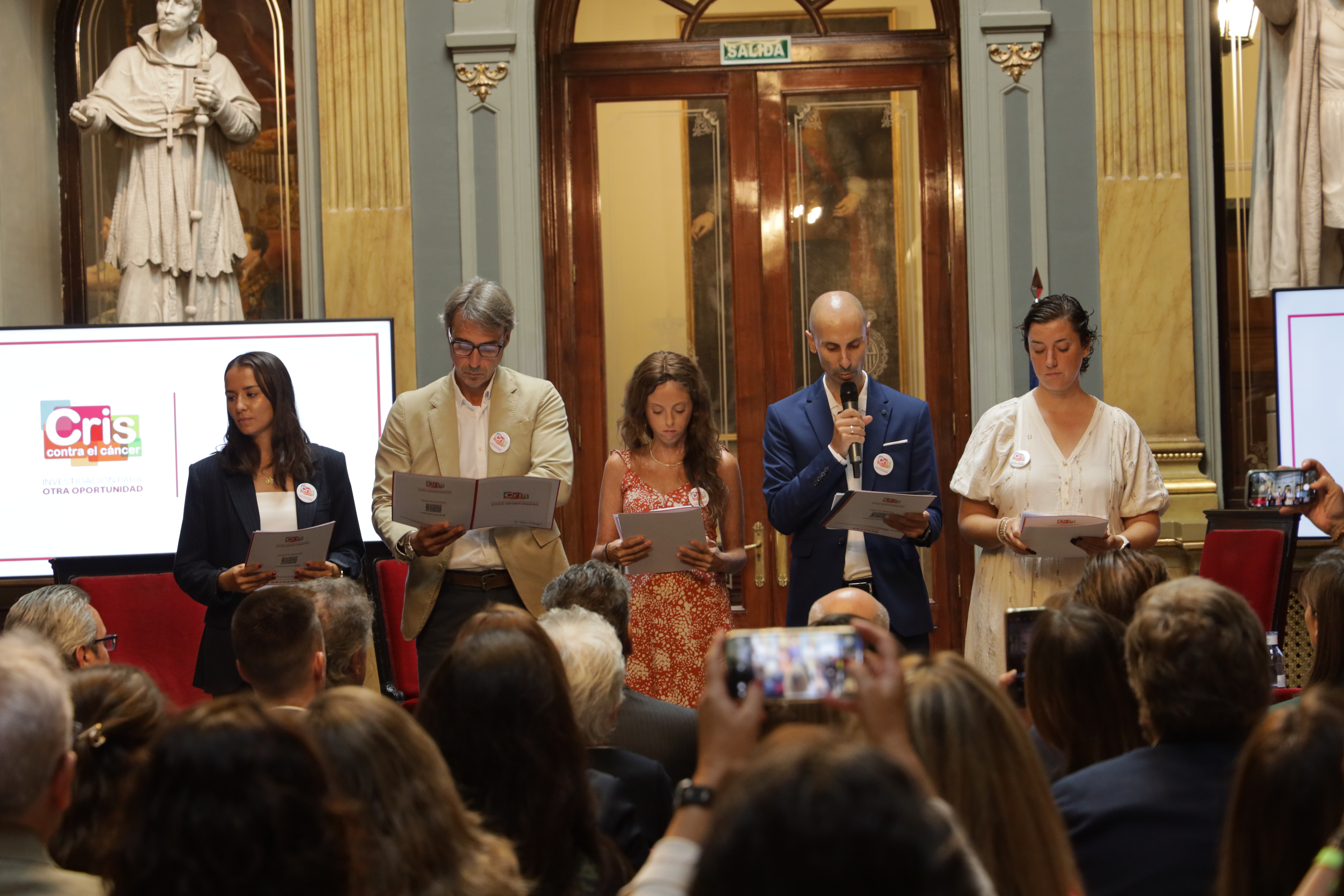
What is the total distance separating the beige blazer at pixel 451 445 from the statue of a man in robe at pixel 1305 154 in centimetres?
335

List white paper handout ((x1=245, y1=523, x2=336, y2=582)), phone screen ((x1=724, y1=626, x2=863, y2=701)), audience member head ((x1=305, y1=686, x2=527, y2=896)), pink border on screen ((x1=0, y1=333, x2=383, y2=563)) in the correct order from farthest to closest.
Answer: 1. pink border on screen ((x1=0, y1=333, x2=383, y2=563))
2. white paper handout ((x1=245, y1=523, x2=336, y2=582))
3. phone screen ((x1=724, y1=626, x2=863, y2=701))
4. audience member head ((x1=305, y1=686, x2=527, y2=896))

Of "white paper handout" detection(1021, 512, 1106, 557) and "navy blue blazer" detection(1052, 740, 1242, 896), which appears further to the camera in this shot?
"white paper handout" detection(1021, 512, 1106, 557)

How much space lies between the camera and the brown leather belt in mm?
4031

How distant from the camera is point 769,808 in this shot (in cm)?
98

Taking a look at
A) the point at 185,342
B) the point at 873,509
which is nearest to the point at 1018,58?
the point at 873,509

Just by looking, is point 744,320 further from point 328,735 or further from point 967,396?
point 328,735

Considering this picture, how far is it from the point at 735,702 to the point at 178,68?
5485 millimetres

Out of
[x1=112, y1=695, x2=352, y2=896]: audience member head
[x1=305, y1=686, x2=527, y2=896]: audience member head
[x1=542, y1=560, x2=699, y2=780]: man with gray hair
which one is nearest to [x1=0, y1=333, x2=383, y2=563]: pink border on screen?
[x1=542, y1=560, x2=699, y2=780]: man with gray hair

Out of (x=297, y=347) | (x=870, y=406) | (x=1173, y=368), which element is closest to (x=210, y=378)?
(x=297, y=347)

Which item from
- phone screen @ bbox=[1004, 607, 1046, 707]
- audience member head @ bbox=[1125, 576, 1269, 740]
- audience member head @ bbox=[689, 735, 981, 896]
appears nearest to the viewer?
audience member head @ bbox=[689, 735, 981, 896]

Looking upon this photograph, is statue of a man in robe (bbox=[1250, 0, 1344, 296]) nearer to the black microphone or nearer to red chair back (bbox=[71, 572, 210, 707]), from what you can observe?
the black microphone

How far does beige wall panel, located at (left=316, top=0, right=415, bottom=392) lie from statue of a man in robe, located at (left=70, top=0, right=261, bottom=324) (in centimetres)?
52

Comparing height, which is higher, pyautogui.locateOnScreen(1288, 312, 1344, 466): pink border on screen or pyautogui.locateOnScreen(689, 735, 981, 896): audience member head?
pyautogui.locateOnScreen(1288, 312, 1344, 466): pink border on screen

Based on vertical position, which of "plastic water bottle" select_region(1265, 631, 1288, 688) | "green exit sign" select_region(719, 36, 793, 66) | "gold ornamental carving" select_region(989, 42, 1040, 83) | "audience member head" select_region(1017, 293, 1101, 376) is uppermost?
"green exit sign" select_region(719, 36, 793, 66)
